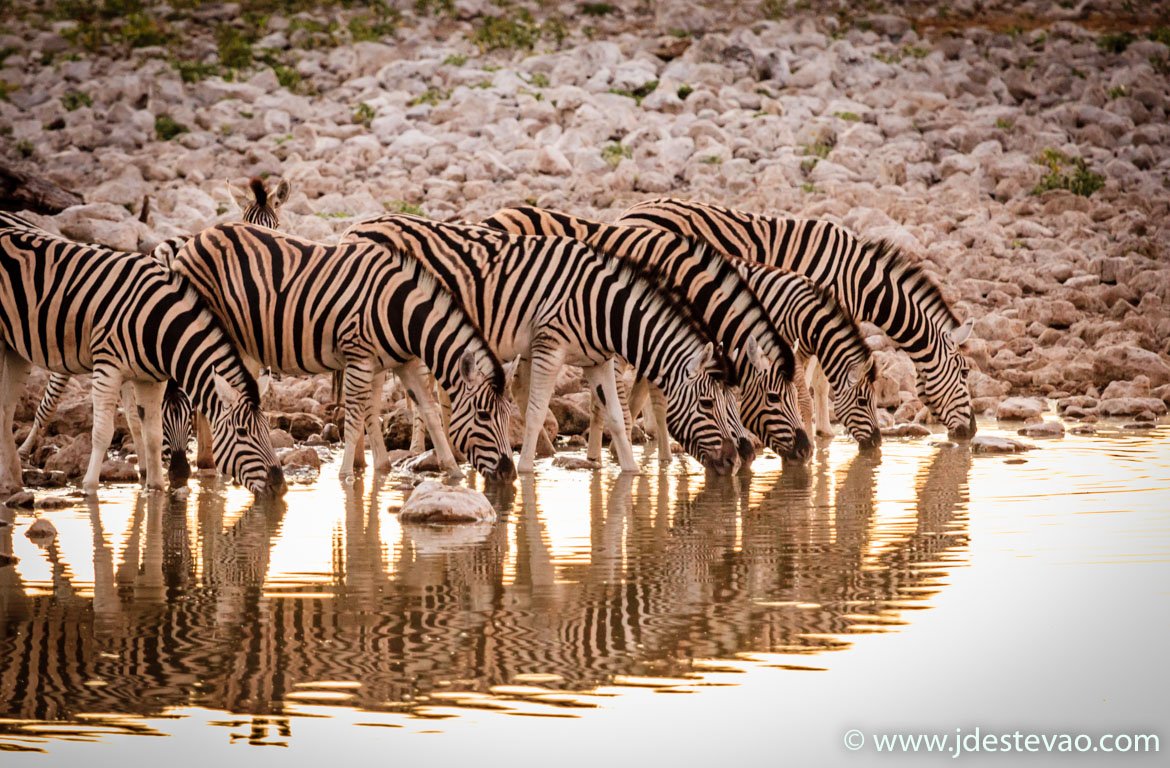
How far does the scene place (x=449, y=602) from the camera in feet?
25.2

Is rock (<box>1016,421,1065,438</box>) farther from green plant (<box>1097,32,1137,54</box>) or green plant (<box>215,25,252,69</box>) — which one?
green plant (<box>215,25,252,69</box>)

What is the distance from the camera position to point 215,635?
23.2 ft

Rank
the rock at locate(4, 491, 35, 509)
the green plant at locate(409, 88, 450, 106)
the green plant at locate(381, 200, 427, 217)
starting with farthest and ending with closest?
the green plant at locate(409, 88, 450, 106) → the green plant at locate(381, 200, 427, 217) → the rock at locate(4, 491, 35, 509)

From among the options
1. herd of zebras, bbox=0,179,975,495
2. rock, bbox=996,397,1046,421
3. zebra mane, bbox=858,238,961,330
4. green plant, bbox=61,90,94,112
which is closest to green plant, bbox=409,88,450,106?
green plant, bbox=61,90,94,112

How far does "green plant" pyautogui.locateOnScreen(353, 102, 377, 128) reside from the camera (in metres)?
26.0

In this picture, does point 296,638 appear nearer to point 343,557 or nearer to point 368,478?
point 343,557

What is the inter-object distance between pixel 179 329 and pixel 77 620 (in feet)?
14.4

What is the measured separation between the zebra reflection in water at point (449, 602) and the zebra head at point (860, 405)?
10.0 feet

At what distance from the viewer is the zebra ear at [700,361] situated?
12.5 m

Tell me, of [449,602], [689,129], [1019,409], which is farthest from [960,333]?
[689,129]

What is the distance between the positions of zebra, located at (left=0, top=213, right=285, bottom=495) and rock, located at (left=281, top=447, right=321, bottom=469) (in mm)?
1122

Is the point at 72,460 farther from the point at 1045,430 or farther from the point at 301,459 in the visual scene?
the point at 1045,430

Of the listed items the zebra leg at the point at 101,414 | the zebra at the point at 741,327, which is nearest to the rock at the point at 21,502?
the zebra leg at the point at 101,414

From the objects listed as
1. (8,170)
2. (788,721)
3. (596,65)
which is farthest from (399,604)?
(596,65)
